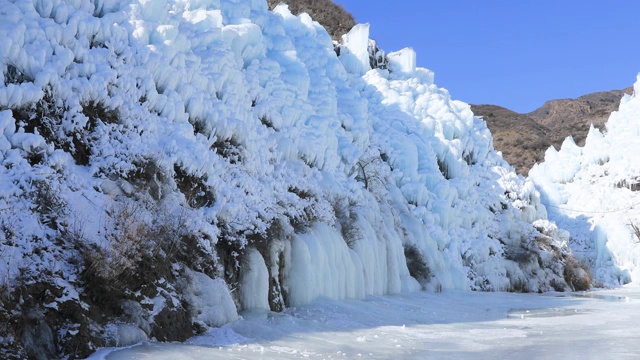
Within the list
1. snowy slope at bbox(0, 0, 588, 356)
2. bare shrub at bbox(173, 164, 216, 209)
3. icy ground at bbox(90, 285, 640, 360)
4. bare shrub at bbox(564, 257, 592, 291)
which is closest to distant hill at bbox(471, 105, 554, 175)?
bare shrub at bbox(564, 257, 592, 291)

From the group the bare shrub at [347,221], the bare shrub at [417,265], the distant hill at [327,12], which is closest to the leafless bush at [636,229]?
the bare shrub at [417,265]

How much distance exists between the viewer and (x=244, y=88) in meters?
15.5

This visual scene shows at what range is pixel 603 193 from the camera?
3488cm

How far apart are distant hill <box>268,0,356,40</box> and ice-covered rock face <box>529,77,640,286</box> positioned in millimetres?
14845

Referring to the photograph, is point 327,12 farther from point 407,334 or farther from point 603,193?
point 407,334

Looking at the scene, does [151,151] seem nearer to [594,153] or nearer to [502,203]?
[502,203]

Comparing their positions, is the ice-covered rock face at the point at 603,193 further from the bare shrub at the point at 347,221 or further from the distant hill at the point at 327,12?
the bare shrub at the point at 347,221

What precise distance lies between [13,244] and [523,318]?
1088 cm

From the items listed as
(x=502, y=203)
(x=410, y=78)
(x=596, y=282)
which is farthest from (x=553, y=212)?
(x=410, y=78)

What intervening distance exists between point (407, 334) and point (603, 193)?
90.2 ft

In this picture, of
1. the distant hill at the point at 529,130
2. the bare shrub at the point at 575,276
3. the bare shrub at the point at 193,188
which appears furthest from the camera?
the distant hill at the point at 529,130

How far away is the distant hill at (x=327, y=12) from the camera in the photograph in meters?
38.5

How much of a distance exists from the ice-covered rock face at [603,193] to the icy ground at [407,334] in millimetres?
16331

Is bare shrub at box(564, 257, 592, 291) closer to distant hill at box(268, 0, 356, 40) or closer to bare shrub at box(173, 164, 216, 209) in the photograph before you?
distant hill at box(268, 0, 356, 40)
